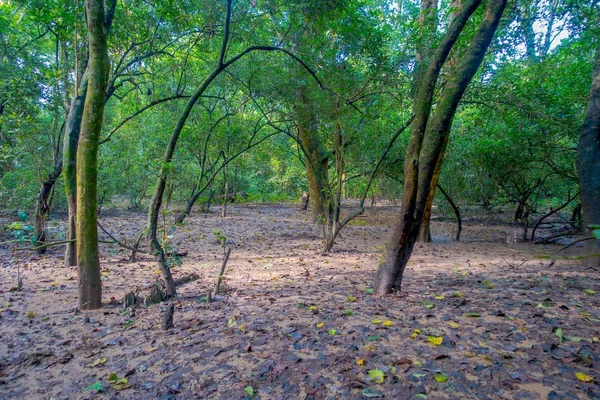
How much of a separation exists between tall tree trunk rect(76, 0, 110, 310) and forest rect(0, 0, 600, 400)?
0.02m

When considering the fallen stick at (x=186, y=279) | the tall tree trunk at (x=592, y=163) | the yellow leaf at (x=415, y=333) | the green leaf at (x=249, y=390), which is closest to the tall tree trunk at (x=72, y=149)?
the fallen stick at (x=186, y=279)

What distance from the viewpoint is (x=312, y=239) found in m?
9.98

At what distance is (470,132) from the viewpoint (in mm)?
11055

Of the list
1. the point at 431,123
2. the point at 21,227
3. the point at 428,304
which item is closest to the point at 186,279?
the point at 21,227

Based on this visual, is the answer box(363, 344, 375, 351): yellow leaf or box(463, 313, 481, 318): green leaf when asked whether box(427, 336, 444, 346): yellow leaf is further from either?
box(463, 313, 481, 318): green leaf

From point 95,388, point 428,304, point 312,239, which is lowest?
point 95,388

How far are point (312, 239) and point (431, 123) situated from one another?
6496 millimetres

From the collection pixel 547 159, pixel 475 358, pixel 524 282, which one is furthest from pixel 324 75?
pixel 547 159

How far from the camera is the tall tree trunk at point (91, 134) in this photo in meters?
3.71

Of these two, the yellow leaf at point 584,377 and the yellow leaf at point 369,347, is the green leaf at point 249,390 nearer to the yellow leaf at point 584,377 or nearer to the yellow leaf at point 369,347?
the yellow leaf at point 369,347

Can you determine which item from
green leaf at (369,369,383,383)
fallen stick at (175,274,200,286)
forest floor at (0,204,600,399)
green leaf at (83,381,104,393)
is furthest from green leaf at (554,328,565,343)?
fallen stick at (175,274,200,286)

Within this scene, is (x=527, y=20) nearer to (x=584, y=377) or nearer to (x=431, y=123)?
(x=431, y=123)

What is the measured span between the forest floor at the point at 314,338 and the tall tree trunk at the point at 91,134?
89cm

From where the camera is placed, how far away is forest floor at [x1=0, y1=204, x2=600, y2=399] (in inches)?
96.5
